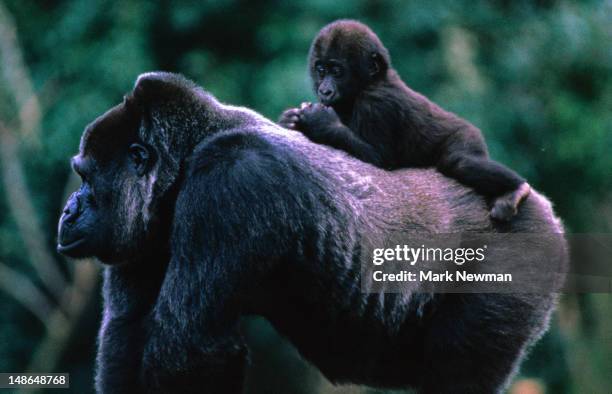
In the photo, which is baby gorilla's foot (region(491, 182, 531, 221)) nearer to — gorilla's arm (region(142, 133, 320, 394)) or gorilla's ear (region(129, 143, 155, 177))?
gorilla's arm (region(142, 133, 320, 394))

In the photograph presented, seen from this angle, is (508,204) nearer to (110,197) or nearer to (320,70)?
(320,70)

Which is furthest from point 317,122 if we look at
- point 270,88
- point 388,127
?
point 270,88

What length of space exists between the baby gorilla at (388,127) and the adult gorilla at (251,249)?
0.08 meters

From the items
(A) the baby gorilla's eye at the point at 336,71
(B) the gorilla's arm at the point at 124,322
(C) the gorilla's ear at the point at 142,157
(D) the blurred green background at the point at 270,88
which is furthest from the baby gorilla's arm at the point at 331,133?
(D) the blurred green background at the point at 270,88

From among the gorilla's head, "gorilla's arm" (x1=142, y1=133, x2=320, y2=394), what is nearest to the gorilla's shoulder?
"gorilla's arm" (x1=142, y1=133, x2=320, y2=394)

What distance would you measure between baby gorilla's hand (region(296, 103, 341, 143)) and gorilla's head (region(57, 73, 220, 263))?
432 millimetres

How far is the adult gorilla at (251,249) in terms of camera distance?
305 cm

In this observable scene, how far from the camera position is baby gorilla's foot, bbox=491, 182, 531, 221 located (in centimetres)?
345

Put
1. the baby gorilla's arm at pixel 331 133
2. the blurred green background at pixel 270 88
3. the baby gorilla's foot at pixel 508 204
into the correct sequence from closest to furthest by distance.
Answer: the baby gorilla's foot at pixel 508 204 → the baby gorilla's arm at pixel 331 133 → the blurred green background at pixel 270 88

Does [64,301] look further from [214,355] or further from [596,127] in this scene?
[214,355]

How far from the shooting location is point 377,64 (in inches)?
153

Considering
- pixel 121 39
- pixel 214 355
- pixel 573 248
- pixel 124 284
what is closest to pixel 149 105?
pixel 124 284

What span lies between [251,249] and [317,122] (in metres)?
0.73

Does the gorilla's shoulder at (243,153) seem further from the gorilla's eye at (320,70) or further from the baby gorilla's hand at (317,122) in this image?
the gorilla's eye at (320,70)
